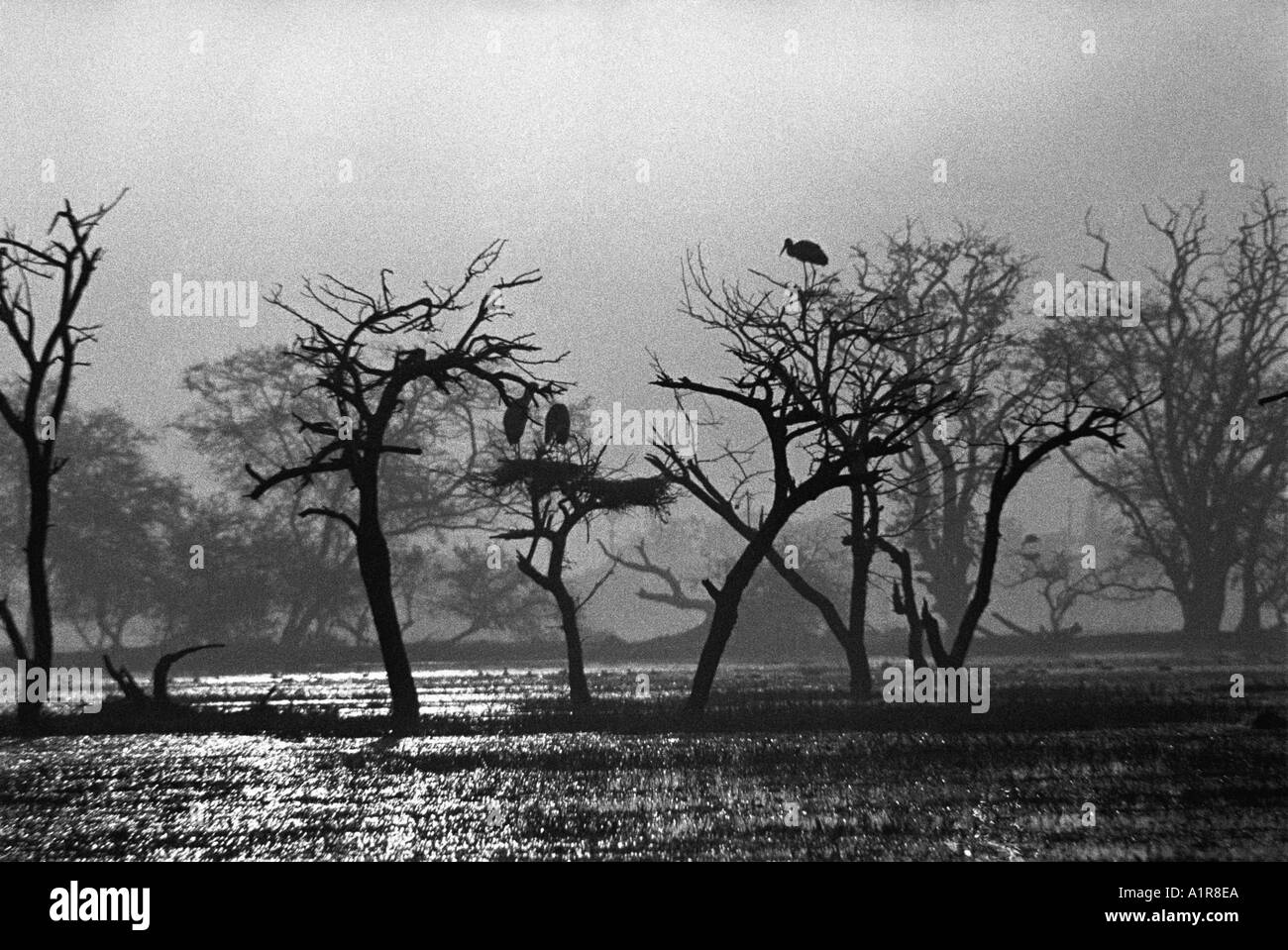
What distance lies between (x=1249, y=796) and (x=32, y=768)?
11.9 m

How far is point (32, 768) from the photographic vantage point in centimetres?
1798

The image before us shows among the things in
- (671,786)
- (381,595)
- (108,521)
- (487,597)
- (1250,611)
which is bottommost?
(1250,611)

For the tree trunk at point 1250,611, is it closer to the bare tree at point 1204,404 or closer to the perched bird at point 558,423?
the bare tree at point 1204,404

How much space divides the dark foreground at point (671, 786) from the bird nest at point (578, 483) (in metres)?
7.62

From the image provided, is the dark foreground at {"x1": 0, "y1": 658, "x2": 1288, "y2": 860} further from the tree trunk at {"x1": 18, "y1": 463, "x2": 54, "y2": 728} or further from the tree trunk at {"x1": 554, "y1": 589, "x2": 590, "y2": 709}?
the tree trunk at {"x1": 554, "y1": 589, "x2": 590, "y2": 709}

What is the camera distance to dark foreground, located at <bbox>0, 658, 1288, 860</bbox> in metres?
11.4

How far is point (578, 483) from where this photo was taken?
34.5 meters

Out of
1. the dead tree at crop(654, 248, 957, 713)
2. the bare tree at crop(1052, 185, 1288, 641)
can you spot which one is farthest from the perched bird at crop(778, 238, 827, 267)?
the bare tree at crop(1052, 185, 1288, 641)

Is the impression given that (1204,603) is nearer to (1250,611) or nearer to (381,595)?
(1250,611)

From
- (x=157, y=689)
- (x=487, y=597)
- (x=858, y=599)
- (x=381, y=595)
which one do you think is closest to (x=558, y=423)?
(x=858, y=599)

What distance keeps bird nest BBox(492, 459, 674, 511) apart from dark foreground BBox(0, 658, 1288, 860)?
25.0 feet

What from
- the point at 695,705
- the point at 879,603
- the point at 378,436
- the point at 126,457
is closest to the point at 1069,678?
the point at 695,705

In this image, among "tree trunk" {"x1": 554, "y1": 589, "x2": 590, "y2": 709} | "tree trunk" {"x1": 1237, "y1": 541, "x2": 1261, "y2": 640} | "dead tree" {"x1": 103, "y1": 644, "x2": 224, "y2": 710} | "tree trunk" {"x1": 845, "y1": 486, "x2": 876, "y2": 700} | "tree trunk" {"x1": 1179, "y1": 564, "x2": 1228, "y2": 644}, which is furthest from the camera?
"tree trunk" {"x1": 1237, "y1": 541, "x2": 1261, "y2": 640}

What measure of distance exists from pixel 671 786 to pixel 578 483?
19751mm
